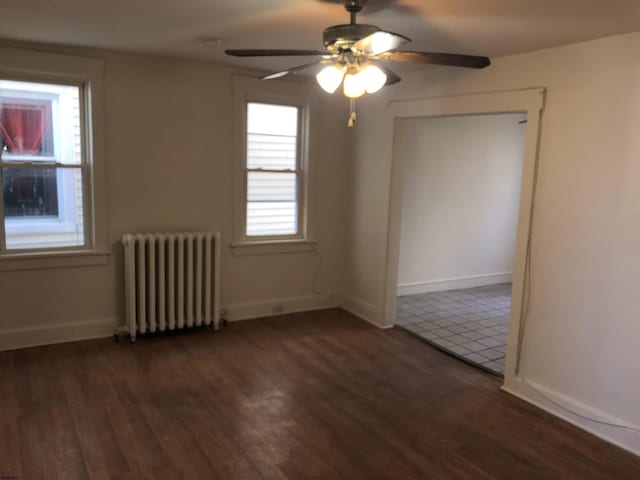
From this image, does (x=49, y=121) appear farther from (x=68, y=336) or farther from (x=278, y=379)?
(x=278, y=379)

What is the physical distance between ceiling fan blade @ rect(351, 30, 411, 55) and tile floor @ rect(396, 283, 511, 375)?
271 centimetres

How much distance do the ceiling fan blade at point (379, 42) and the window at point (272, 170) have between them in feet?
8.51

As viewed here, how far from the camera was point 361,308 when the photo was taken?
5.11 metres

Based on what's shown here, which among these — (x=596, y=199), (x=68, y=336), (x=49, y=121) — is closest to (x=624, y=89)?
(x=596, y=199)

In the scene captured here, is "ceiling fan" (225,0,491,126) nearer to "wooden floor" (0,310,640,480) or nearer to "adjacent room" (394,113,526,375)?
"wooden floor" (0,310,640,480)

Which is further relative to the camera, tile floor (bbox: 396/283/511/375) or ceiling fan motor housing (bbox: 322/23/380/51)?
tile floor (bbox: 396/283/511/375)

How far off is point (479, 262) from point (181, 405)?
4.52 m

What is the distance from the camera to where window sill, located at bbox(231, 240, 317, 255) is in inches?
189

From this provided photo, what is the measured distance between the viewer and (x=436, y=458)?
108 inches

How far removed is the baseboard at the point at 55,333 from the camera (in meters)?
3.93

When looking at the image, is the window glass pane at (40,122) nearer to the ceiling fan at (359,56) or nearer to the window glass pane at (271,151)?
the window glass pane at (271,151)

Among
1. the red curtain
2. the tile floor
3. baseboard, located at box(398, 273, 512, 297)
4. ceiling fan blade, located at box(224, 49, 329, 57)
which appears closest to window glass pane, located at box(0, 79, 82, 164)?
the red curtain

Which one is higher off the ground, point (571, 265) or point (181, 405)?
point (571, 265)

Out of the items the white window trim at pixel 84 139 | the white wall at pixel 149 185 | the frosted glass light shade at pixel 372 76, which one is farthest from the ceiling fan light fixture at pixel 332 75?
the white window trim at pixel 84 139
